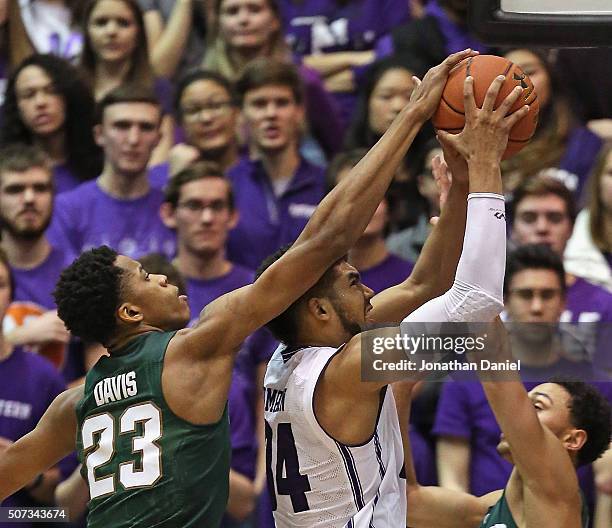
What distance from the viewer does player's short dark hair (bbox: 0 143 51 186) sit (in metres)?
7.00

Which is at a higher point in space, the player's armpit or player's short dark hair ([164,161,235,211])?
player's short dark hair ([164,161,235,211])

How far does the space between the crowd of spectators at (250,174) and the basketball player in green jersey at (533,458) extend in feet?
1.53

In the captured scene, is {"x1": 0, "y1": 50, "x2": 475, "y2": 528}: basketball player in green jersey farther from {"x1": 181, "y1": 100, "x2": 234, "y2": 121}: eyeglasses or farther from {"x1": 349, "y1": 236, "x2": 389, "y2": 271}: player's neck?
{"x1": 181, "y1": 100, "x2": 234, "y2": 121}: eyeglasses

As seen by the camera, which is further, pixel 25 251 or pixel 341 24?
pixel 341 24

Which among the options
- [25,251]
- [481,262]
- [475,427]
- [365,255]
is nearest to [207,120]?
[25,251]

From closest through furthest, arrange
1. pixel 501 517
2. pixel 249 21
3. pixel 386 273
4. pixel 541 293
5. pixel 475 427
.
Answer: pixel 501 517
pixel 475 427
pixel 541 293
pixel 386 273
pixel 249 21

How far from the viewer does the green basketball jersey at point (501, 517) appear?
5.02m

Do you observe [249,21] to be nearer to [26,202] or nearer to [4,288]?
[26,202]

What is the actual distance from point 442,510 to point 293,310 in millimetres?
1311

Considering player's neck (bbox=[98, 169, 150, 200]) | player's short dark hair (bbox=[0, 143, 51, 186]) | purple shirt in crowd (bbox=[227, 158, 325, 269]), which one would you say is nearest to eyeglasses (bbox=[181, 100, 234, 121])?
purple shirt in crowd (bbox=[227, 158, 325, 269])

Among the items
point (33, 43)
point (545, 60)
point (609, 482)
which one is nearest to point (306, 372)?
point (609, 482)

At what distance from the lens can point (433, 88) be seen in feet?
14.5

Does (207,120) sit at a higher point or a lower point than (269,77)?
lower

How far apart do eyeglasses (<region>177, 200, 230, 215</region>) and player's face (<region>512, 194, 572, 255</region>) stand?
140 cm
